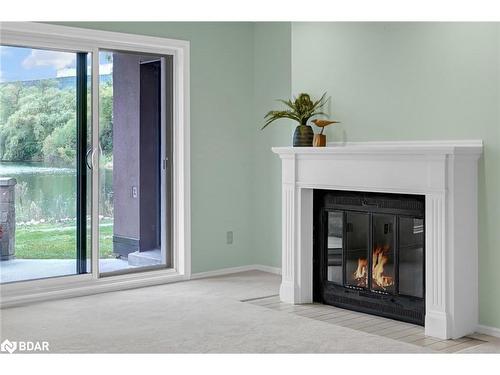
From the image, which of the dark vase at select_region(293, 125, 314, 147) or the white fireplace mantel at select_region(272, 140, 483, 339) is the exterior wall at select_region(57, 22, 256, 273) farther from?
the white fireplace mantel at select_region(272, 140, 483, 339)

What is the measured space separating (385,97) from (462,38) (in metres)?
0.69

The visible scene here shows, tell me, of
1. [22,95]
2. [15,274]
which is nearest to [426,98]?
[22,95]

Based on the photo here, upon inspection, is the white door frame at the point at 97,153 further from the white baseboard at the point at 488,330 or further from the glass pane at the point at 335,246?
the white baseboard at the point at 488,330

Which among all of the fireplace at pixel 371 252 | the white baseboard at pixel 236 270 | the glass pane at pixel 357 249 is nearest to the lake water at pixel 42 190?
the white baseboard at pixel 236 270

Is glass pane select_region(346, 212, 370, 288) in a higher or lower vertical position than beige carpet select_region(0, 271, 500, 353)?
higher

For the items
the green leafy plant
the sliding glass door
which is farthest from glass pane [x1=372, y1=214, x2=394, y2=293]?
the sliding glass door

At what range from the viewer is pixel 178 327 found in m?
4.32

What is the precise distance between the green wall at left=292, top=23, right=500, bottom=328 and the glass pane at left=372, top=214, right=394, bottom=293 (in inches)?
22.7

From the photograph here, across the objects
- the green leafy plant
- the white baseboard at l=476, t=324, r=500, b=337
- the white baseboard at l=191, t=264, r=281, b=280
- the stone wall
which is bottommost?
the white baseboard at l=476, t=324, r=500, b=337

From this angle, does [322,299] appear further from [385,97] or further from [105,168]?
[105,168]

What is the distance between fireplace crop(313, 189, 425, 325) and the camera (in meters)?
4.38

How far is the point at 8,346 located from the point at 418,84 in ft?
10.0

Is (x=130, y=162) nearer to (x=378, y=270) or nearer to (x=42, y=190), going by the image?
(x=42, y=190)

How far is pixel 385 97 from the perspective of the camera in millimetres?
4734
